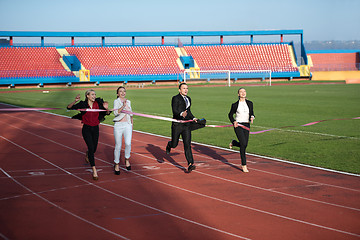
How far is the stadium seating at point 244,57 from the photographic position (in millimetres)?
76062

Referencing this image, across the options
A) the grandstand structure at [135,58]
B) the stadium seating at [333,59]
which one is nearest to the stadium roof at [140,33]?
the grandstand structure at [135,58]

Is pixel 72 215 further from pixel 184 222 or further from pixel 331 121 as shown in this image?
pixel 331 121

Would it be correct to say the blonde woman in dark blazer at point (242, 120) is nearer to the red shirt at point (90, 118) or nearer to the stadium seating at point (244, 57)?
the red shirt at point (90, 118)

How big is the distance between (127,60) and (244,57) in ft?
65.0

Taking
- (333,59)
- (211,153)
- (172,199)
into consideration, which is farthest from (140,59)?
(172,199)

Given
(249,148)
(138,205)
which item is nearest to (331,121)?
(249,148)

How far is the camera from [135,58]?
74.6 metres

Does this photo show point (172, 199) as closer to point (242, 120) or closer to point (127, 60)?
point (242, 120)

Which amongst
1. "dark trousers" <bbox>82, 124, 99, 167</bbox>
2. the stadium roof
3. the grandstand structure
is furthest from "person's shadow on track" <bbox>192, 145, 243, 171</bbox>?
the stadium roof

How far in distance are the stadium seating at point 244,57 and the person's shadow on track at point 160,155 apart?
60.1m

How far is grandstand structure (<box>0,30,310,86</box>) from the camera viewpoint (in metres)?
65.9

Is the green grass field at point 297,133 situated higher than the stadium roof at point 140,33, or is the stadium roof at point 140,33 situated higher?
the stadium roof at point 140,33

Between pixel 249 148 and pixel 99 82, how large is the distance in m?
54.6

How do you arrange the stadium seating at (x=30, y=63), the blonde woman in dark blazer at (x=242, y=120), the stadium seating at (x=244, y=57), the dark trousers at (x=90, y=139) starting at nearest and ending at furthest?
the dark trousers at (x=90, y=139), the blonde woman in dark blazer at (x=242, y=120), the stadium seating at (x=30, y=63), the stadium seating at (x=244, y=57)
